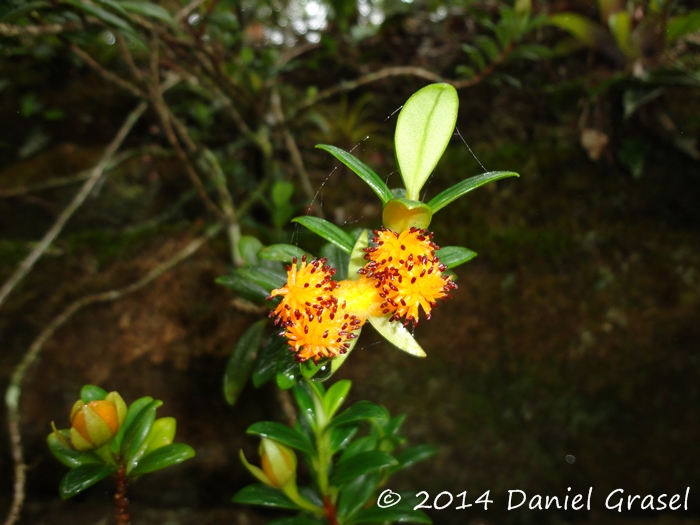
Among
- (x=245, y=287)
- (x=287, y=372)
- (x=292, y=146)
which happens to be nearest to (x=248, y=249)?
(x=245, y=287)

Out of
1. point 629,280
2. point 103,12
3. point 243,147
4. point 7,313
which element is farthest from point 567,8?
point 7,313

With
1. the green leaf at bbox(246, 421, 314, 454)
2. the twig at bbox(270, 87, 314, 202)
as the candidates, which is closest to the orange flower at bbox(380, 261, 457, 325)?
the green leaf at bbox(246, 421, 314, 454)

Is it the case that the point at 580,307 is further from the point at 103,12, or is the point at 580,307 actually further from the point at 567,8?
the point at 103,12

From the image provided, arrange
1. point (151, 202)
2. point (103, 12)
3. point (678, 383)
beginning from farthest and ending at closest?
point (151, 202) → point (678, 383) → point (103, 12)

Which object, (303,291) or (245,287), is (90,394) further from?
(303,291)

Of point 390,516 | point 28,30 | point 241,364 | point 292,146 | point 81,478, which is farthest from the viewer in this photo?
point 292,146

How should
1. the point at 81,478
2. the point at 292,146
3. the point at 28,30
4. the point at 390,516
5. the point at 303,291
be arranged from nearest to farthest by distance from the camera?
1. the point at 303,291
2. the point at 81,478
3. the point at 390,516
4. the point at 28,30
5. the point at 292,146

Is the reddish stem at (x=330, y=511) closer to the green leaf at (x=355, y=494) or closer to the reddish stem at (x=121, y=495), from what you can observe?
the green leaf at (x=355, y=494)

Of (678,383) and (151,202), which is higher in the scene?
(151,202)
